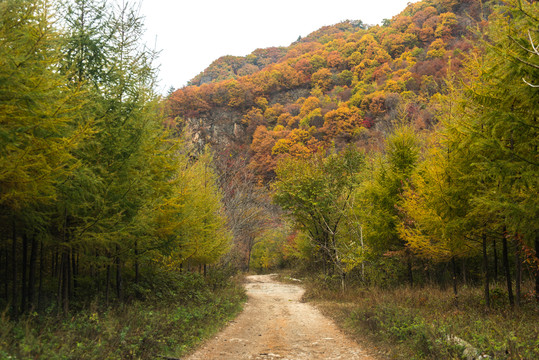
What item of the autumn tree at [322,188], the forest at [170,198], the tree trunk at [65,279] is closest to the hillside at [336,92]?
the autumn tree at [322,188]

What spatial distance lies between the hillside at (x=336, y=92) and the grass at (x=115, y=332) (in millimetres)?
33360

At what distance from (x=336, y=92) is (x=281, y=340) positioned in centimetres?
6550

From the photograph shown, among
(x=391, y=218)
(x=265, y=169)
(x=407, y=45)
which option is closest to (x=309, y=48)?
(x=407, y=45)

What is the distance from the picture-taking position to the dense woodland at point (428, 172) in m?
5.88

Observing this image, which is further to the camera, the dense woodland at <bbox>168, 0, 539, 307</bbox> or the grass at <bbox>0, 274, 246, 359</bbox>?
the dense woodland at <bbox>168, 0, 539, 307</bbox>

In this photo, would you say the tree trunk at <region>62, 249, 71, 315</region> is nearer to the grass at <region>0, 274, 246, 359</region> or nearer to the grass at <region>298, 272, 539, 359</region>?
the grass at <region>0, 274, 246, 359</region>

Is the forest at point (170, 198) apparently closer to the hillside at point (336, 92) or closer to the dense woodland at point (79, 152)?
the dense woodland at point (79, 152)

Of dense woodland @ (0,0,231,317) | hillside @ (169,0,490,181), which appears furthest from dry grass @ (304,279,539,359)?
hillside @ (169,0,490,181)

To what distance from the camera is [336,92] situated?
68.7 m

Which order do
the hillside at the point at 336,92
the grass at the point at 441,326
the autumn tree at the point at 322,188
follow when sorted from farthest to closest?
1. the hillside at the point at 336,92
2. the autumn tree at the point at 322,188
3. the grass at the point at 441,326

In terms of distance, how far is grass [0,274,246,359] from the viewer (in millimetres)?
4504

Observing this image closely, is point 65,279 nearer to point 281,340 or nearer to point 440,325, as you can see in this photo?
point 281,340

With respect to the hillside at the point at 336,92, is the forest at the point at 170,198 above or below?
below

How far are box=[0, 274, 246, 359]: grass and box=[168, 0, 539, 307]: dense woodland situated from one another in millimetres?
5590
